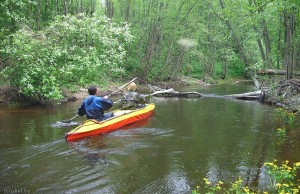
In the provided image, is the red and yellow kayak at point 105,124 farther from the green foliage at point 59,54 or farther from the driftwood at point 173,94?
the driftwood at point 173,94

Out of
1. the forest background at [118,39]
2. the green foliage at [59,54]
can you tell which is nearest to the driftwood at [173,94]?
the forest background at [118,39]

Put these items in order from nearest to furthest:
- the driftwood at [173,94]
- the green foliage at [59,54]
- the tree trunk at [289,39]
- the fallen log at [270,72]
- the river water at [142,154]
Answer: the river water at [142,154] → the green foliage at [59,54] → the tree trunk at [289,39] → the fallen log at [270,72] → the driftwood at [173,94]

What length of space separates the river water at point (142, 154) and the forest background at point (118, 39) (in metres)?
2.42

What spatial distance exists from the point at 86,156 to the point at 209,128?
13.8ft

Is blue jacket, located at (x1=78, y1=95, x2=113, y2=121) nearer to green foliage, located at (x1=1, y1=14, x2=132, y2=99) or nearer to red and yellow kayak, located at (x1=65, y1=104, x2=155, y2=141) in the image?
red and yellow kayak, located at (x1=65, y1=104, x2=155, y2=141)

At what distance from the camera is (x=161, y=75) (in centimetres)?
Answer: 2648

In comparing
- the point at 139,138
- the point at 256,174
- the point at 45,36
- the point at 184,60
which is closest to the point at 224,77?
the point at 184,60

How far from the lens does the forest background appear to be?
12.6 m

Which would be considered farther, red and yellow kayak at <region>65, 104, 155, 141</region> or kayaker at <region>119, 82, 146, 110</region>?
kayaker at <region>119, 82, 146, 110</region>

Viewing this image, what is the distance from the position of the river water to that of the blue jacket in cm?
70

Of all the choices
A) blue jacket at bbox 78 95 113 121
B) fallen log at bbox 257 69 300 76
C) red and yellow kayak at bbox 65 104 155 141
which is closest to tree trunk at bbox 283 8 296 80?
fallen log at bbox 257 69 300 76

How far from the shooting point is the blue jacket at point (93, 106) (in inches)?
340

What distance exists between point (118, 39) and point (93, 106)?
7.04 meters

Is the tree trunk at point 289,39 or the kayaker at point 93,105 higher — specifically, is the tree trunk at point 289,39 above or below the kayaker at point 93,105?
above
